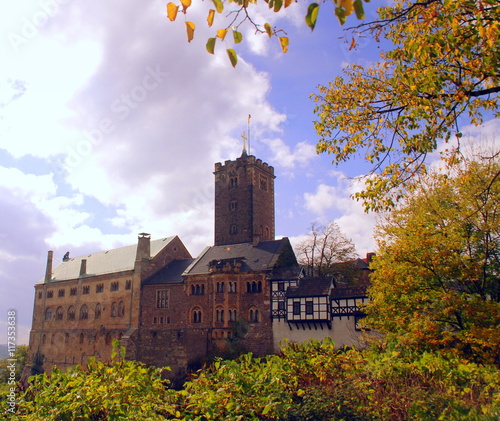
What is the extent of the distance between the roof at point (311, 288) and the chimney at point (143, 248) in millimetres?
19018

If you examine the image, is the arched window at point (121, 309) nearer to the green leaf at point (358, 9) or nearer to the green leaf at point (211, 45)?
the green leaf at point (211, 45)

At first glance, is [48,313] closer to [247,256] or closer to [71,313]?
[71,313]

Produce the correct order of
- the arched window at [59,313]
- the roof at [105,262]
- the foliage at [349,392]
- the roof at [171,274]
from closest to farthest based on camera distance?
the foliage at [349,392], the roof at [171,274], the roof at [105,262], the arched window at [59,313]

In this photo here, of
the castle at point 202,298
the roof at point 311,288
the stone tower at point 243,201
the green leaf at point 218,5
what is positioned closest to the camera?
the green leaf at point 218,5

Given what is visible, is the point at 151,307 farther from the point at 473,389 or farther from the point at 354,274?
the point at 473,389

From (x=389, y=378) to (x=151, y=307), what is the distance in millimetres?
44551

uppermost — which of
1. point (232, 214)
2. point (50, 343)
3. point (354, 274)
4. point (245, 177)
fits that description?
point (245, 177)

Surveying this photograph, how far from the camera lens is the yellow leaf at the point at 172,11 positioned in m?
4.64

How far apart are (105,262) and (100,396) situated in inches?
2251

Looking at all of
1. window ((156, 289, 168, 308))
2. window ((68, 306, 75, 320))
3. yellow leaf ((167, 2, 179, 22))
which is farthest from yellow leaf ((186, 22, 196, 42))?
window ((68, 306, 75, 320))

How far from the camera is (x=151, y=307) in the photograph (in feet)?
167

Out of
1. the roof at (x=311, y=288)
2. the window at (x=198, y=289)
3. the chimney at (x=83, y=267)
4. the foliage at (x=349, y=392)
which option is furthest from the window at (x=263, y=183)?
the foliage at (x=349, y=392)

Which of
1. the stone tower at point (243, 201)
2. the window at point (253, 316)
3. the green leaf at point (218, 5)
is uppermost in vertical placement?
the stone tower at point (243, 201)

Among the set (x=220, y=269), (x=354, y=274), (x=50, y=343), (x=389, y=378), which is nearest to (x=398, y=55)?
(x=389, y=378)
